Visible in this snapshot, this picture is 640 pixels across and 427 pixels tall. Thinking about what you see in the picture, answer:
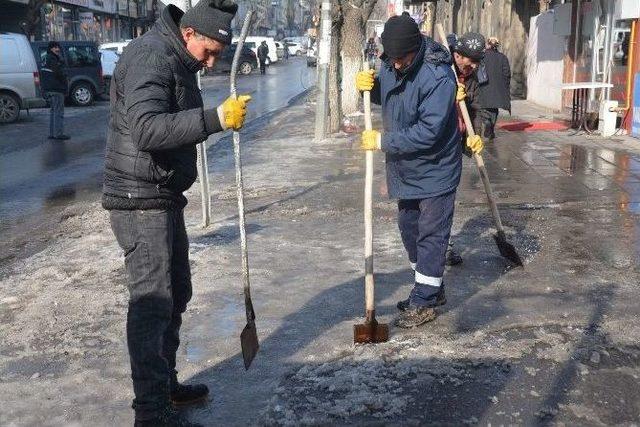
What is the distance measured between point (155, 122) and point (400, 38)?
181cm

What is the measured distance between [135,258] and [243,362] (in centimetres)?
119

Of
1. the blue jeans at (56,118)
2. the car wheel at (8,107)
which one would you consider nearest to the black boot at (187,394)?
the blue jeans at (56,118)

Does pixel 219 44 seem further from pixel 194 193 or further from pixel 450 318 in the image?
pixel 194 193

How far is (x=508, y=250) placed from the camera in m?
5.98

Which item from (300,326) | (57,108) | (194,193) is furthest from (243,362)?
(57,108)

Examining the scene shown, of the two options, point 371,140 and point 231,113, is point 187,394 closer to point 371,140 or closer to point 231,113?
point 231,113

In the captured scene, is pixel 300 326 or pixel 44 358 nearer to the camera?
pixel 44 358

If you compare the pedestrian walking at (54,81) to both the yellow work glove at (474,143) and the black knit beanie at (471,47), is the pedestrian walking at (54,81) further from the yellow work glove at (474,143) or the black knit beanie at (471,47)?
the yellow work glove at (474,143)

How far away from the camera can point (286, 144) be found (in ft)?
44.1

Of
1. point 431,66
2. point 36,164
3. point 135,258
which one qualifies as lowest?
point 36,164

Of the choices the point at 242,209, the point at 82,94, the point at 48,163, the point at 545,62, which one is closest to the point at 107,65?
the point at 82,94

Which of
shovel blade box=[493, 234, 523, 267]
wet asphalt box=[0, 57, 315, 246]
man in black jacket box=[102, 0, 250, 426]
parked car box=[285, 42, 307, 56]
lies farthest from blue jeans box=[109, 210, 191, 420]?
parked car box=[285, 42, 307, 56]

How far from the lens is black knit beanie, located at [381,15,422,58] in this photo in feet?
14.2

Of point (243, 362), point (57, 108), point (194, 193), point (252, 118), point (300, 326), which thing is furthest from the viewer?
point (252, 118)
